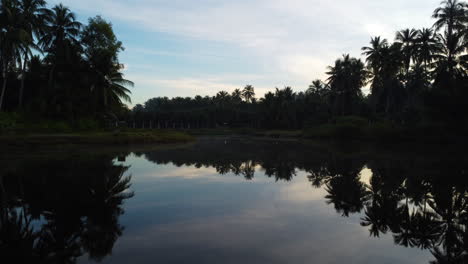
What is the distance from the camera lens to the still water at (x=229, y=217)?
569 cm

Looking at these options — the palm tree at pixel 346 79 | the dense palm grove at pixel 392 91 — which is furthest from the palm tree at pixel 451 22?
the palm tree at pixel 346 79

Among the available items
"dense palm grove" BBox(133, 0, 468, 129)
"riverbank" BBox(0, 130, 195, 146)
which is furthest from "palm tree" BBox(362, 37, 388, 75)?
"riverbank" BBox(0, 130, 195, 146)

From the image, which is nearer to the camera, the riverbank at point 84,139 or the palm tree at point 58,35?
the riverbank at point 84,139

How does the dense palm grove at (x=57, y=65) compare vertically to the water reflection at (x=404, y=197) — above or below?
above

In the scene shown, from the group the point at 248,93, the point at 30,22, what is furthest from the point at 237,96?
the point at 30,22

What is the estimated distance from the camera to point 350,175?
1468cm

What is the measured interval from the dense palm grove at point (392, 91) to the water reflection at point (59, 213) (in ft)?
104

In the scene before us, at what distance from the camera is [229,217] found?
8023 millimetres

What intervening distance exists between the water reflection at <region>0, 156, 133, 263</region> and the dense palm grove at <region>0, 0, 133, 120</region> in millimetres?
23689

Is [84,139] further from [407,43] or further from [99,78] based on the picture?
[407,43]

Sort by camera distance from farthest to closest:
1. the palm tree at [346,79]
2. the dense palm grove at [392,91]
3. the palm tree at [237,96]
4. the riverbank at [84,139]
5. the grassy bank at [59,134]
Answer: the palm tree at [237,96] → the palm tree at [346,79] → the dense palm grove at [392,91] → the grassy bank at [59,134] → the riverbank at [84,139]

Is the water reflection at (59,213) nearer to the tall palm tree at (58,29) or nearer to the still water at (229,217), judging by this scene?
the still water at (229,217)

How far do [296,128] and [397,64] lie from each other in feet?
109

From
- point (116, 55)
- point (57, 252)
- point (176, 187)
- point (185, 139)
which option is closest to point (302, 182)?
point (176, 187)
